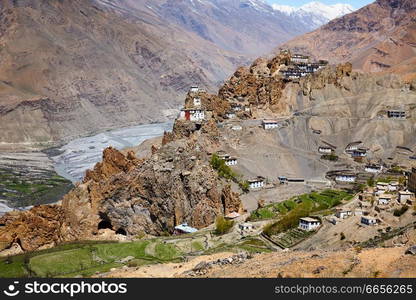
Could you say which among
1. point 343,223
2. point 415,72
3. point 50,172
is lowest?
point 50,172

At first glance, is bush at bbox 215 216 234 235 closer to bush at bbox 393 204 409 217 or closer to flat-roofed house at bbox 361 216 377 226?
flat-roofed house at bbox 361 216 377 226

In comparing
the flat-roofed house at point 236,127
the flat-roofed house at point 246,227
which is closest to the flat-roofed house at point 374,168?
the flat-roofed house at point 236,127

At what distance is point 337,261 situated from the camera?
30594 millimetres

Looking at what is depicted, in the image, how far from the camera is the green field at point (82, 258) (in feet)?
174

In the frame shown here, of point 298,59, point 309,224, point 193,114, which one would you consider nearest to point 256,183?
point 193,114

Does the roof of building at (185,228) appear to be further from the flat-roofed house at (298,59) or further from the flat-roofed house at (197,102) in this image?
the flat-roofed house at (298,59)

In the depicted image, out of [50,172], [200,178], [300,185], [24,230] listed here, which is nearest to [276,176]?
[300,185]

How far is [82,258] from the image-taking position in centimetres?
5775

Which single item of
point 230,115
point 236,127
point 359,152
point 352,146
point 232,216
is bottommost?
point 232,216

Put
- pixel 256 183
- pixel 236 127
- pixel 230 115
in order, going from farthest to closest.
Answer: pixel 230 115 < pixel 236 127 < pixel 256 183

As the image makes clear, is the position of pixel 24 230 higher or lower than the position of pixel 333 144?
lower

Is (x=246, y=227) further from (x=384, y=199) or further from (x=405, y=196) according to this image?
(x=405, y=196)

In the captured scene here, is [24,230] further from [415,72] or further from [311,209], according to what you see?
[415,72]

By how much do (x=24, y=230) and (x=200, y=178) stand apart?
23.9 meters
